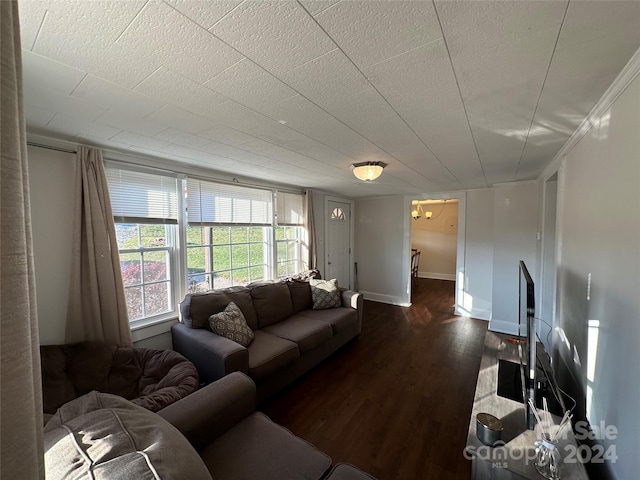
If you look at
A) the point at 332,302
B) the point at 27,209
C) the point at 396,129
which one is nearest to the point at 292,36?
the point at 27,209

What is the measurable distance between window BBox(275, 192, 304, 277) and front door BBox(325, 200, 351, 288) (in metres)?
0.80

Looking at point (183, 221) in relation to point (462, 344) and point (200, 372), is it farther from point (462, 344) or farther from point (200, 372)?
point (462, 344)

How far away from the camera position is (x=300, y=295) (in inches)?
137

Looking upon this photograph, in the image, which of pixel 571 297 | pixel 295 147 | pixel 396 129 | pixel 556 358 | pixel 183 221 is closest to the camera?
pixel 396 129

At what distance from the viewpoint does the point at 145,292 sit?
2639 mm

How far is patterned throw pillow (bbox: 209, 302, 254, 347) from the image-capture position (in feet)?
7.79

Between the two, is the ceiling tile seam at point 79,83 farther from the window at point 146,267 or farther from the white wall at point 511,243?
the white wall at point 511,243

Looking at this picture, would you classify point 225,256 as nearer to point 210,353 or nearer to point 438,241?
point 210,353

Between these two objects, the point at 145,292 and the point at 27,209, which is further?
the point at 145,292

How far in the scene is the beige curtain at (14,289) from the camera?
0.43 meters

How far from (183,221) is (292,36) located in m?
2.47

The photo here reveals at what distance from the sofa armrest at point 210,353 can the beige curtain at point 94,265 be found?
545 millimetres

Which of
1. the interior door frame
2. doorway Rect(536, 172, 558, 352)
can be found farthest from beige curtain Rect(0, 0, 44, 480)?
the interior door frame

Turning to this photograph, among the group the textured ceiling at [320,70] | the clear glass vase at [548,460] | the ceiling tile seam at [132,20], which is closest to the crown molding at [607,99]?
the textured ceiling at [320,70]
